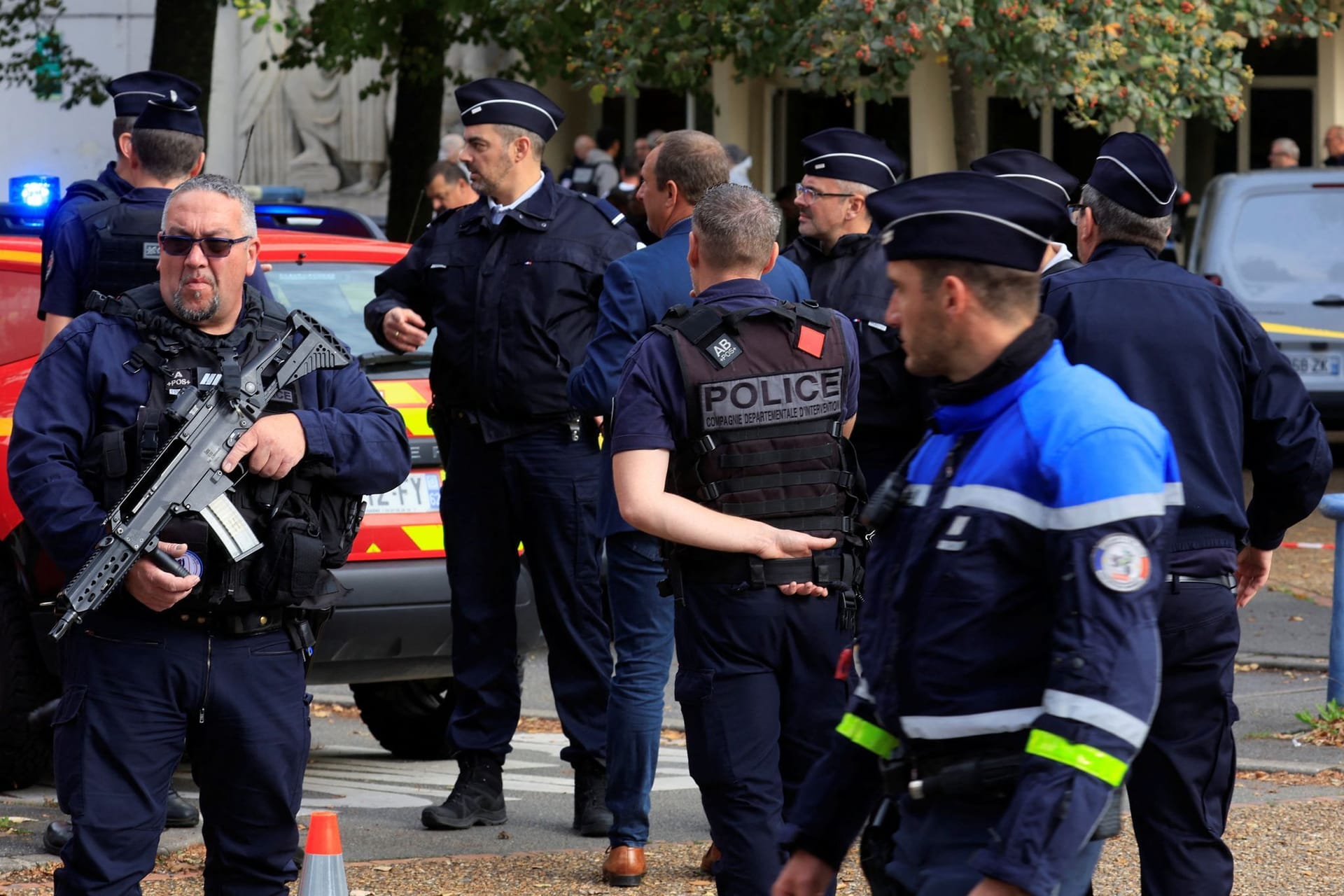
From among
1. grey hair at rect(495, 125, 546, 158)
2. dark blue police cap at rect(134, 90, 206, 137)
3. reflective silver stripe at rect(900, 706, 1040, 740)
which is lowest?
reflective silver stripe at rect(900, 706, 1040, 740)

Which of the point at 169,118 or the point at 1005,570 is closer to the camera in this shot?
the point at 1005,570

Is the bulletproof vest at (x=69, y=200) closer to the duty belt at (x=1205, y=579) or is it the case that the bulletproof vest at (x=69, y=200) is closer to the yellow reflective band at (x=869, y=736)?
the duty belt at (x=1205, y=579)

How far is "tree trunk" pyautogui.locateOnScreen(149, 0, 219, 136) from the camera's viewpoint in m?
15.5

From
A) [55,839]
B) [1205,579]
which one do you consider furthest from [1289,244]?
[55,839]

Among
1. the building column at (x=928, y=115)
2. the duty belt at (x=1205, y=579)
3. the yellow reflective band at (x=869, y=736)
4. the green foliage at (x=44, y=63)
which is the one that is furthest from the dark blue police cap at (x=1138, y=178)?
the building column at (x=928, y=115)

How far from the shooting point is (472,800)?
6094mm

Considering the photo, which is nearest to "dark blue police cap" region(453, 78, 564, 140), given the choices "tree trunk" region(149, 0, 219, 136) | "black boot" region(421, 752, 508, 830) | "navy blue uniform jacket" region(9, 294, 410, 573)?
"black boot" region(421, 752, 508, 830)

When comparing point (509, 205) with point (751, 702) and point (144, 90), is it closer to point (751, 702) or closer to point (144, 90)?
point (144, 90)

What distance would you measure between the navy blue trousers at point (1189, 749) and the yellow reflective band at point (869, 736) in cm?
135

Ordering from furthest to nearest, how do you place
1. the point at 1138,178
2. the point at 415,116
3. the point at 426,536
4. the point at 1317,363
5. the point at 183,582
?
the point at 415,116 → the point at 1317,363 → the point at 426,536 → the point at 1138,178 → the point at 183,582

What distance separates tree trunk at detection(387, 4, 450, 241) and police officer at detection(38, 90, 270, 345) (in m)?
10.9

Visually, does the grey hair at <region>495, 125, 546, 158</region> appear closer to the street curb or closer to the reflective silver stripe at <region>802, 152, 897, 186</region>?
the reflective silver stripe at <region>802, 152, 897, 186</region>

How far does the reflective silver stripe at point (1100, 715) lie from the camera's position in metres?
2.62

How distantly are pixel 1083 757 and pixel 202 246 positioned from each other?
2.35m
